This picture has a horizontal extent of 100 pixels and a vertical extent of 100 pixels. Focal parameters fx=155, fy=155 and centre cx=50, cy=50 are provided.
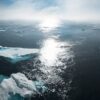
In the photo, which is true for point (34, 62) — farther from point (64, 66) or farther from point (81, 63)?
point (81, 63)

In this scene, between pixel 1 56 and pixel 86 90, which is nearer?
pixel 86 90

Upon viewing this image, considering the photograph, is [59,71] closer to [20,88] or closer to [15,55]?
[20,88]

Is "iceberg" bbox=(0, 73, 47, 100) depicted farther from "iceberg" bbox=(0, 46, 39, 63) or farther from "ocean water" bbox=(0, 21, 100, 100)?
"iceberg" bbox=(0, 46, 39, 63)

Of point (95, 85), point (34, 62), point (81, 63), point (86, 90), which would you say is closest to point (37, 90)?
point (86, 90)

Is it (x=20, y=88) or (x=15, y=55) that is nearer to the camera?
(x=20, y=88)

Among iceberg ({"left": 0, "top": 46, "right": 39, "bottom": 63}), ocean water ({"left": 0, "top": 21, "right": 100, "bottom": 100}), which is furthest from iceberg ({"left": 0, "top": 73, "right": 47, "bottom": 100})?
iceberg ({"left": 0, "top": 46, "right": 39, "bottom": 63})

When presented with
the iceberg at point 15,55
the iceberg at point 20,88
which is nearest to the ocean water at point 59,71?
the iceberg at point 15,55

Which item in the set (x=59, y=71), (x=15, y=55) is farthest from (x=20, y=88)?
(x=15, y=55)

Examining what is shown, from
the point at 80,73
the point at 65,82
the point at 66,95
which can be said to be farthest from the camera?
the point at 80,73
